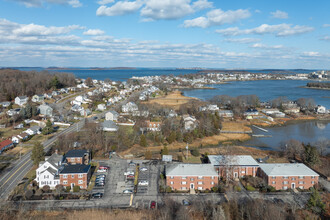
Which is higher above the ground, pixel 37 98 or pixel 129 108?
pixel 37 98

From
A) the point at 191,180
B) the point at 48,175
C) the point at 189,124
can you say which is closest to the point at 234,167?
the point at 191,180

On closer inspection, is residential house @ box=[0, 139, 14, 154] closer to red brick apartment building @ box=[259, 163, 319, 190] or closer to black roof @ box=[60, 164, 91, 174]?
black roof @ box=[60, 164, 91, 174]

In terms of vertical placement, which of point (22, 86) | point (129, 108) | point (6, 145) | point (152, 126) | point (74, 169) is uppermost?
point (22, 86)

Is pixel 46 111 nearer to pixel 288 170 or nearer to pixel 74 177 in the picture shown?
pixel 74 177

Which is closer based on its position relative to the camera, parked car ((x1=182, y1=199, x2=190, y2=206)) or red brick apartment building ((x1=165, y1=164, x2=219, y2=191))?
parked car ((x1=182, y1=199, x2=190, y2=206))

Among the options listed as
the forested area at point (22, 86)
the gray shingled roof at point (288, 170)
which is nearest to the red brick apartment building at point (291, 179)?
the gray shingled roof at point (288, 170)

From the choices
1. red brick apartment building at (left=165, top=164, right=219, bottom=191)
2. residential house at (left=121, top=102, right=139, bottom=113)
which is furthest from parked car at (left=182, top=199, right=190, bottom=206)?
residential house at (left=121, top=102, right=139, bottom=113)

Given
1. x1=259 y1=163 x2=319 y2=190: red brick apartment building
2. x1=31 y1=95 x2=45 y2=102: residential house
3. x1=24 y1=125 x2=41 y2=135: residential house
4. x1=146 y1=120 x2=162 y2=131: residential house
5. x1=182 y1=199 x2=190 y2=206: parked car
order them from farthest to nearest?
x1=31 y1=95 x2=45 y2=102: residential house, x1=146 y1=120 x2=162 y2=131: residential house, x1=24 y1=125 x2=41 y2=135: residential house, x1=259 y1=163 x2=319 y2=190: red brick apartment building, x1=182 y1=199 x2=190 y2=206: parked car

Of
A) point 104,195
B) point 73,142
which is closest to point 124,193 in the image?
point 104,195

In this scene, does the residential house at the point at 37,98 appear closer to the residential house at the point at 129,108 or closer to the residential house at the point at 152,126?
the residential house at the point at 129,108

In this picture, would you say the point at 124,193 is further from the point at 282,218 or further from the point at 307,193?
the point at 307,193
